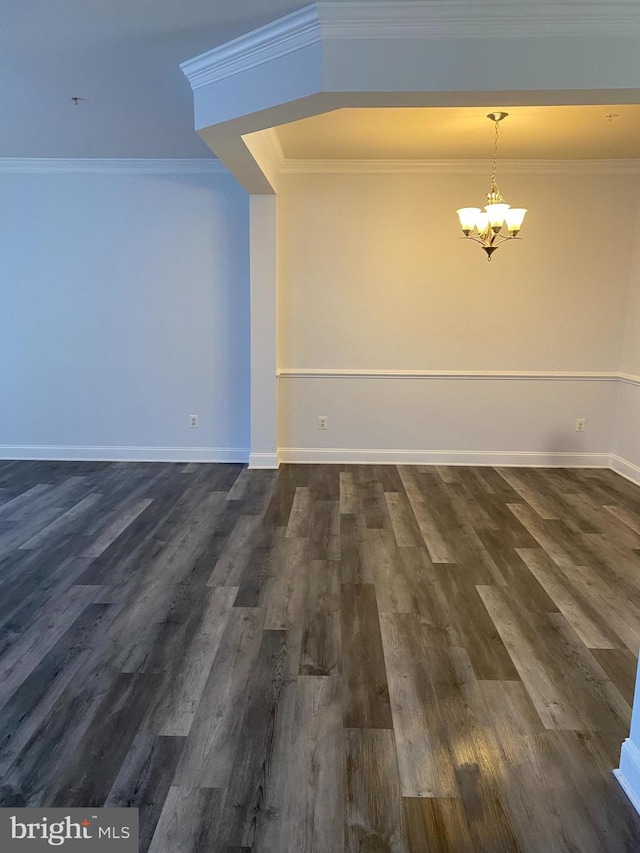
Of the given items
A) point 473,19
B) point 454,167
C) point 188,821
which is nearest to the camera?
point 188,821

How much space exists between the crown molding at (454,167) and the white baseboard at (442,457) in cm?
247

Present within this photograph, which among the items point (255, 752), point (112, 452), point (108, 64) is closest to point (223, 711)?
point (255, 752)

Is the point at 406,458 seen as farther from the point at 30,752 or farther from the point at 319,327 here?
the point at 30,752

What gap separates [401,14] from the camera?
2350mm

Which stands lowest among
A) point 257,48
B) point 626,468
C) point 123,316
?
point 626,468

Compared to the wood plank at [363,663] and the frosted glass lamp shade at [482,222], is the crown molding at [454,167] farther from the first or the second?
the wood plank at [363,663]

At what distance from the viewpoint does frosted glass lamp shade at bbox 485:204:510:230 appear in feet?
12.2

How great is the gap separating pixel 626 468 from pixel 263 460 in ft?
10.7

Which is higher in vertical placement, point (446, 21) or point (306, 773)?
point (446, 21)

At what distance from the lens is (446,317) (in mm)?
5102

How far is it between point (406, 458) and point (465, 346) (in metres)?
1.17

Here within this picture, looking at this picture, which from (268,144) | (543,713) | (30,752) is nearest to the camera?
(30,752)

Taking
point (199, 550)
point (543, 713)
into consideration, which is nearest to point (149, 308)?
point (199, 550)

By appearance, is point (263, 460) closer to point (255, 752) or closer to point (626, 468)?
point (626, 468)
